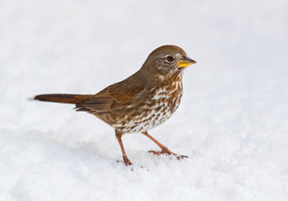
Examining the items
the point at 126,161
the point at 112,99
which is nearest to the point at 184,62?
the point at 112,99

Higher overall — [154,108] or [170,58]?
[170,58]

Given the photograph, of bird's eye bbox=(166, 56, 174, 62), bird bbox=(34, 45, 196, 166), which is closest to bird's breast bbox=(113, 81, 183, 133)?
bird bbox=(34, 45, 196, 166)

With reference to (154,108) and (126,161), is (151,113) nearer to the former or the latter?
(154,108)

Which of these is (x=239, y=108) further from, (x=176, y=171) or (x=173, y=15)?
(x=173, y=15)

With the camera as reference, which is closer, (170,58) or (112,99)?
(170,58)

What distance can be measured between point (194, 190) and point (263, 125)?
97.3 inches

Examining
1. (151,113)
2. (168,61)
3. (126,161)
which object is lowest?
(126,161)

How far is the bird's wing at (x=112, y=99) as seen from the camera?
5.77m

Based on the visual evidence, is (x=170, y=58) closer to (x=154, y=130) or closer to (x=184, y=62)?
(x=184, y=62)

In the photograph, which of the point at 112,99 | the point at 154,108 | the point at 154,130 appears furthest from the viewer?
the point at 154,130

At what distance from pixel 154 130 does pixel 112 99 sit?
1536 mm

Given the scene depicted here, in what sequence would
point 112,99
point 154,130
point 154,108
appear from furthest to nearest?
1. point 154,130
2. point 112,99
3. point 154,108

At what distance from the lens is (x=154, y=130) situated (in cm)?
732

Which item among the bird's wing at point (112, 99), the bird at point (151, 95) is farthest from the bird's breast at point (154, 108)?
the bird's wing at point (112, 99)
